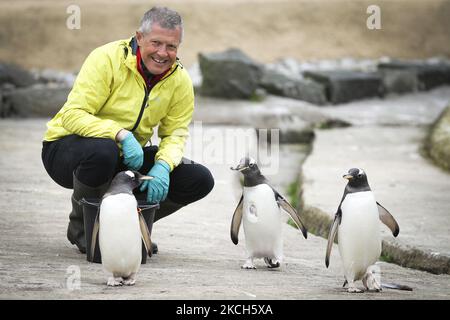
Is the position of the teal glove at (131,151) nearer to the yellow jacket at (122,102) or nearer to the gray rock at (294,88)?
the yellow jacket at (122,102)

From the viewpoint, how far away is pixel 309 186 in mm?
7352

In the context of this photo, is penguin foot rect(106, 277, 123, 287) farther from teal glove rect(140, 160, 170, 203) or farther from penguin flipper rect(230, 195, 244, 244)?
penguin flipper rect(230, 195, 244, 244)

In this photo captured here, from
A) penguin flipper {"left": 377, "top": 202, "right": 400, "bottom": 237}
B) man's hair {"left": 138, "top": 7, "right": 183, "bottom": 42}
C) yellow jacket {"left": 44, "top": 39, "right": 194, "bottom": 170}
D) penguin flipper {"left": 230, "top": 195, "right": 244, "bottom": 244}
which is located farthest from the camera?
penguin flipper {"left": 230, "top": 195, "right": 244, "bottom": 244}

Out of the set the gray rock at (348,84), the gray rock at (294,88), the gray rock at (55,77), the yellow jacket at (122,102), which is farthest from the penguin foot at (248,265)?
the gray rock at (55,77)

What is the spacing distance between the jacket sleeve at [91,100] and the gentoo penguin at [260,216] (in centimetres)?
71

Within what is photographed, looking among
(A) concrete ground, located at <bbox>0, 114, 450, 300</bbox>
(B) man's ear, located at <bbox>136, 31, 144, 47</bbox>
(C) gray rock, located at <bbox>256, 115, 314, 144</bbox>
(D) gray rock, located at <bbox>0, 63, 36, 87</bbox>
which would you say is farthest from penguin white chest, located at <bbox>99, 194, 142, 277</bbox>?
A: (D) gray rock, located at <bbox>0, 63, 36, 87</bbox>

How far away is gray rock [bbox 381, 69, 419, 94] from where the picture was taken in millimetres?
13234

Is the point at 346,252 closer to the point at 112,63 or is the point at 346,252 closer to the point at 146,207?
the point at 146,207

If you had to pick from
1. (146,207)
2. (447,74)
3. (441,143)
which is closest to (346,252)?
(146,207)

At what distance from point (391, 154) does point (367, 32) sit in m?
7.56

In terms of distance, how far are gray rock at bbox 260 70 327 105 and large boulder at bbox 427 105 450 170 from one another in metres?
2.92

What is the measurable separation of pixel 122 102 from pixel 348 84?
8332mm

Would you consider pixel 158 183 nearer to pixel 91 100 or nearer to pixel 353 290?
pixel 91 100

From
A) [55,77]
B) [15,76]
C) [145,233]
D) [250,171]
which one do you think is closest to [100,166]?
[145,233]
